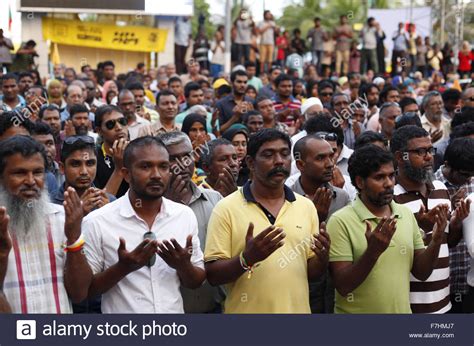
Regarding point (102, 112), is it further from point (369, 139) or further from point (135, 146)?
point (135, 146)

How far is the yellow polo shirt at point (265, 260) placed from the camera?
15.0 ft

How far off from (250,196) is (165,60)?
57.6 ft

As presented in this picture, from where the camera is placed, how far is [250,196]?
4.74 meters

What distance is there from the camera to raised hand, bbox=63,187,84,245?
417 centimetres

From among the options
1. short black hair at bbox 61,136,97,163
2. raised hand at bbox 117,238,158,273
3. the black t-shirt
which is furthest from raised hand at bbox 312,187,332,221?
the black t-shirt

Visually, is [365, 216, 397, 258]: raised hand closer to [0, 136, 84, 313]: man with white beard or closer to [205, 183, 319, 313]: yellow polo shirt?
[205, 183, 319, 313]: yellow polo shirt

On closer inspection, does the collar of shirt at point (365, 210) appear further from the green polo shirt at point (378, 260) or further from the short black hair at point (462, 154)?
the short black hair at point (462, 154)

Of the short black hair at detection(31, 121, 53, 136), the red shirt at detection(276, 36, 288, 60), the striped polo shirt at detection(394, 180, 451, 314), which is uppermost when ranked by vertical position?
the red shirt at detection(276, 36, 288, 60)

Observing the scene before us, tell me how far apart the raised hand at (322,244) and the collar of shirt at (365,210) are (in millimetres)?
340

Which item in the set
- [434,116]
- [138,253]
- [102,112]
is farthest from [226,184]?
[434,116]

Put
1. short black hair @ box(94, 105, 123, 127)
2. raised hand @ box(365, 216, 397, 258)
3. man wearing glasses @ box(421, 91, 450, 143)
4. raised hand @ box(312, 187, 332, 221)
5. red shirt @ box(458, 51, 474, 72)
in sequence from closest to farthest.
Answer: raised hand @ box(365, 216, 397, 258), raised hand @ box(312, 187, 332, 221), short black hair @ box(94, 105, 123, 127), man wearing glasses @ box(421, 91, 450, 143), red shirt @ box(458, 51, 474, 72)

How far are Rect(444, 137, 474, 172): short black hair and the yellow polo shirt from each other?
1540 mm

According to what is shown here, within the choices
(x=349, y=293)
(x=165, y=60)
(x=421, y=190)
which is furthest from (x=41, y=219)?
(x=165, y=60)

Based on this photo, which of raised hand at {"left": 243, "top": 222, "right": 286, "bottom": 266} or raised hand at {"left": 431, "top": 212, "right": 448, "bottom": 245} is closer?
raised hand at {"left": 243, "top": 222, "right": 286, "bottom": 266}
